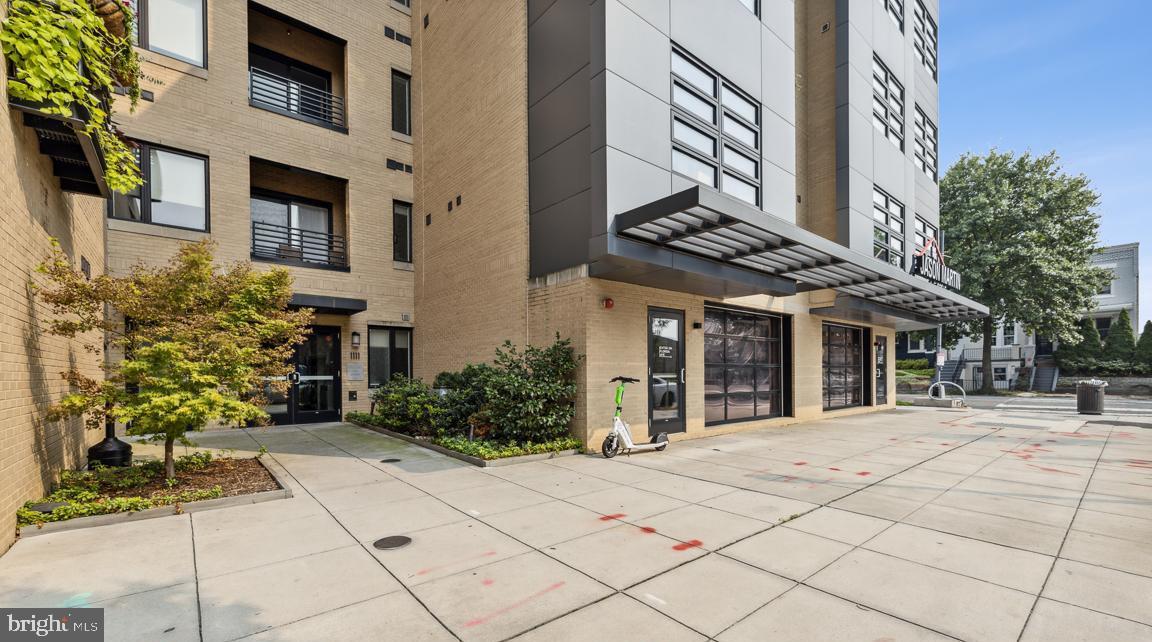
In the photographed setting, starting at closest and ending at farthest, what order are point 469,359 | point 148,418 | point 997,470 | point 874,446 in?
point 148,418, point 997,470, point 874,446, point 469,359

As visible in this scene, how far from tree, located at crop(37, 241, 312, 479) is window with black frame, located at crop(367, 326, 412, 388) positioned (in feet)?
24.8

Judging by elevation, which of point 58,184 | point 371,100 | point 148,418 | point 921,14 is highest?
point 921,14

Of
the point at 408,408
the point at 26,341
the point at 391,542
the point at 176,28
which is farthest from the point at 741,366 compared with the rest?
the point at 176,28

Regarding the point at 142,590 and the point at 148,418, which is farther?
the point at 148,418

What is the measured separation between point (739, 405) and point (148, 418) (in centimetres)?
1198

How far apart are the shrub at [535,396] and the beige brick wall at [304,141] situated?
665cm

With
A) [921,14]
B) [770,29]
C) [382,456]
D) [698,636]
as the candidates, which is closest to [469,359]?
[382,456]

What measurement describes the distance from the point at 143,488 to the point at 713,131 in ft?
37.9

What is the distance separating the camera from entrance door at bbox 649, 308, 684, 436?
10.5 meters

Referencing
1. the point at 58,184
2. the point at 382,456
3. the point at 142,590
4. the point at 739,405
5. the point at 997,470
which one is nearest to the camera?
the point at 142,590

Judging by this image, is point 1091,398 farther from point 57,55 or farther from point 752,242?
point 57,55

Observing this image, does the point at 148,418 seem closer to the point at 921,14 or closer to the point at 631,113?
the point at 631,113

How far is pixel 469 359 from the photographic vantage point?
12344 millimetres

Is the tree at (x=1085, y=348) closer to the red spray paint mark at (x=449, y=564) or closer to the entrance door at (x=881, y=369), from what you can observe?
the entrance door at (x=881, y=369)
